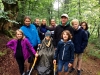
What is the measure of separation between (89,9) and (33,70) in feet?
31.3

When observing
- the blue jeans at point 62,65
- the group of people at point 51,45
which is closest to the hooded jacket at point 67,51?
the group of people at point 51,45

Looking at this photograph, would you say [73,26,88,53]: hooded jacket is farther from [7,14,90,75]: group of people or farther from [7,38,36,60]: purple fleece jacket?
[7,38,36,60]: purple fleece jacket

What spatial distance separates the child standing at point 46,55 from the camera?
6.32m

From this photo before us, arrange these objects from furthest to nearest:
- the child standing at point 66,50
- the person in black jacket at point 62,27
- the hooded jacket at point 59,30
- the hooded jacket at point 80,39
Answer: the hooded jacket at point 80,39 < the hooded jacket at point 59,30 < the person in black jacket at point 62,27 < the child standing at point 66,50

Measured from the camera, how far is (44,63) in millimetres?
6438

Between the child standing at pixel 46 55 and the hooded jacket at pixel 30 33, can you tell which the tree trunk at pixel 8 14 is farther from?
→ the child standing at pixel 46 55

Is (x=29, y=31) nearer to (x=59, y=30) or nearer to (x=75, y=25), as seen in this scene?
(x=59, y=30)

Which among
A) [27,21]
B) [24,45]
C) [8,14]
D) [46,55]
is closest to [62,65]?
[46,55]

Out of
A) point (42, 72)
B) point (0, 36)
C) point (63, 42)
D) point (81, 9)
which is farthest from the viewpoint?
point (81, 9)

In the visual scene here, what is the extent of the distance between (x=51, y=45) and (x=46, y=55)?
442 mm

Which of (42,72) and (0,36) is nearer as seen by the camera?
(42,72)

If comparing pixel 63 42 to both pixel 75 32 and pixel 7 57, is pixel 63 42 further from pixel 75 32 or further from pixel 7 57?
pixel 7 57

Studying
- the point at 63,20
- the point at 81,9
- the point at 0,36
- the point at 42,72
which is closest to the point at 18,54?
the point at 42,72

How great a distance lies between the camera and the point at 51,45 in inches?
260
